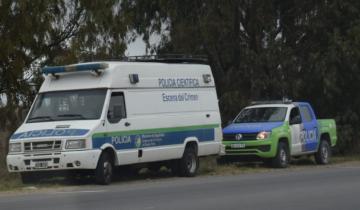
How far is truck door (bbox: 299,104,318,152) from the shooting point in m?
25.6

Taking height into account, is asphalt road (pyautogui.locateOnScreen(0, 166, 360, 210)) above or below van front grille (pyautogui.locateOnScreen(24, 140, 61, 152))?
below

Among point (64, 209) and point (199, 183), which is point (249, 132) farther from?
point (64, 209)

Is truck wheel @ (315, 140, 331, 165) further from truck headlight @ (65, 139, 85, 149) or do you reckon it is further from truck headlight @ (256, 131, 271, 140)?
truck headlight @ (65, 139, 85, 149)

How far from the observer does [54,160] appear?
58.3 ft

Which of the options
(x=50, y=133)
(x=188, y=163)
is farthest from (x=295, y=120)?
(x=50, y=133)

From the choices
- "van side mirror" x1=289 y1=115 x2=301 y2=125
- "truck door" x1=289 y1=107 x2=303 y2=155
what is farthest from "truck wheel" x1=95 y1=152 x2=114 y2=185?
"van side mirror" x1=289 y1=115 x2=301 y2=125

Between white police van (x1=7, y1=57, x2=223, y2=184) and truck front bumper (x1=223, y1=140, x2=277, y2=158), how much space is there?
226 centimetres

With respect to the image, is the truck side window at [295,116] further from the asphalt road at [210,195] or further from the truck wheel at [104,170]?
the truck wheel at [104,170]

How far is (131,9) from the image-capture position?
32.5 m

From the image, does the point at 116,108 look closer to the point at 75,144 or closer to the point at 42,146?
the point at 75,144

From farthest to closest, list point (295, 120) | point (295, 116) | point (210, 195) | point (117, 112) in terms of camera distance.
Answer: point (295, 116), point (295, 120), point (117, 112), point (210, 195)

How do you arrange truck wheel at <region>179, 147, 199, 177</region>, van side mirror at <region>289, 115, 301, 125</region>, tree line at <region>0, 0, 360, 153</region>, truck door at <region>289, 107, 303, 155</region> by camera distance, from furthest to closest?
tree line at <region>0, 0, 360, 153</region> → van side mirror at <region>289, 115, 301, 125</region> → truck door at <region>289, 107, 303, 155</region> → truck wheel at <region>179, 147, 199, 177</region>

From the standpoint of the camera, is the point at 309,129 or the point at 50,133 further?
the point at 309,129

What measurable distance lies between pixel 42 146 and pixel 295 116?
993 centimetres
